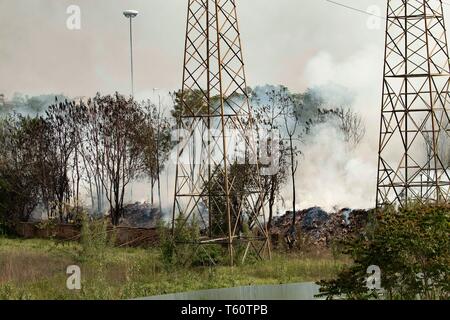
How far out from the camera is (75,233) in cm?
2855

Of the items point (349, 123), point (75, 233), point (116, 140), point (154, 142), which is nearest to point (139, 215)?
point (154, 142)

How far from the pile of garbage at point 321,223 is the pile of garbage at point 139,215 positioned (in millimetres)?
4312

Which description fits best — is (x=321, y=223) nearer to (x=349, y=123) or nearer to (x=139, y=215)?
(x=349, y=123)

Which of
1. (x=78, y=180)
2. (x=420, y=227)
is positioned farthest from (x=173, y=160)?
(x=420, y=227)

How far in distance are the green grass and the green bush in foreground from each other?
4.94 m

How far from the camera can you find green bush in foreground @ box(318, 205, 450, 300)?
46.1ft

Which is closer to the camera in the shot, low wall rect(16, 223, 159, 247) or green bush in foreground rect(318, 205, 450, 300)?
green bush in foreground rect(318, 205, 450, 300)

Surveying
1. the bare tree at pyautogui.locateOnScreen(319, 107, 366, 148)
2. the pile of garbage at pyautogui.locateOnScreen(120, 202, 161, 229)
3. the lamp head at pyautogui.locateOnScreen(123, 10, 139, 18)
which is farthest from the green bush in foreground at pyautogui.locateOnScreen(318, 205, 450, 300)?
the lamp head at pyautogui.locateOnScreen(123, 10, 139, 18)

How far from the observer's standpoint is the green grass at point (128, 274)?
17.8 metres

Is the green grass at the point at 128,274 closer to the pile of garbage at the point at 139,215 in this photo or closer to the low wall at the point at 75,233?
the low wall at the point at 75,233

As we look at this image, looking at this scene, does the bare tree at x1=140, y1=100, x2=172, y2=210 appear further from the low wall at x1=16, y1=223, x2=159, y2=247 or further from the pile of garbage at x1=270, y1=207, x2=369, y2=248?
the pile of garbage at x1=270, y1=207, x2=369, y2=248

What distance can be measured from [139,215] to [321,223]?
255 inches

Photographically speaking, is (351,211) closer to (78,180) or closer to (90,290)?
(78,180)
